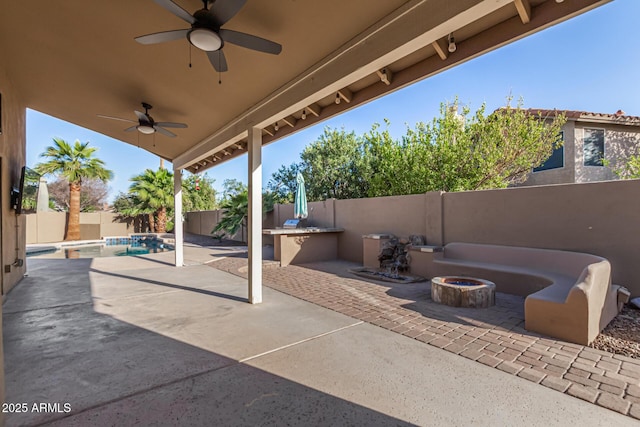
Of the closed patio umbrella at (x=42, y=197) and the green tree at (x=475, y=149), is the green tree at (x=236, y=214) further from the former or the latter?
the green tree at (x=475, y=149)

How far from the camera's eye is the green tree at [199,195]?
76.4 ft

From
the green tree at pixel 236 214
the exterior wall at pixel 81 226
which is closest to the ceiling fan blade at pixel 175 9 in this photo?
the green tree at pixel 236 214

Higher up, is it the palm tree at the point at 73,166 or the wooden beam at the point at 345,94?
the palm tree at the point at 73,166

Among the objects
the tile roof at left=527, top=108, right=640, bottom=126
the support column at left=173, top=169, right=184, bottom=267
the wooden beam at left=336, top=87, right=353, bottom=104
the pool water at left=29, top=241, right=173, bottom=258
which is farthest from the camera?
the pool water at left=29, top=241, right=173, bottom=258

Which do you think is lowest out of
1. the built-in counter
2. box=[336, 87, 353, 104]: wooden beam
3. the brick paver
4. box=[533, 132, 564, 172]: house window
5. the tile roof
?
the brick paver

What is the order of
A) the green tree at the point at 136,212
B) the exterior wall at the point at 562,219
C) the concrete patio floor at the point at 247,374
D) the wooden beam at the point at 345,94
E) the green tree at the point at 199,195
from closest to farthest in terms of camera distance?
the concrete patio floor at the point at 247,374, the wooden beam at the point at 345,94, the exterior wall at the point at 562,219, the green tree at the point at 136,212, the green tree at the point at 199,195

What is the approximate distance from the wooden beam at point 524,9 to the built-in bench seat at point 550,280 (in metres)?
2.69

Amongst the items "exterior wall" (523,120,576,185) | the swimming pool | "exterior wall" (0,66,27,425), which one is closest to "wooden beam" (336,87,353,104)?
"exterior wall" (0,66,27,425)

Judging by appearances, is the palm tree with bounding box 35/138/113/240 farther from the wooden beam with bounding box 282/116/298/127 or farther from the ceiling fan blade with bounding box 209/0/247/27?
the ceiling fan blade with bounding box 209/0/247/27

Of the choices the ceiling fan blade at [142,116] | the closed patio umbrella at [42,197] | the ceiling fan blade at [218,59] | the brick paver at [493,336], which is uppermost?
the ceiling fan blade at [142,116]

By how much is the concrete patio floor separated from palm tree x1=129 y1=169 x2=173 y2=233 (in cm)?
1456

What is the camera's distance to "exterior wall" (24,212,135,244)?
16250 millimetres

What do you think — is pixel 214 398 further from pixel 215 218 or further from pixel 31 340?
pixel 215 218

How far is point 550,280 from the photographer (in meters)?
4.32
